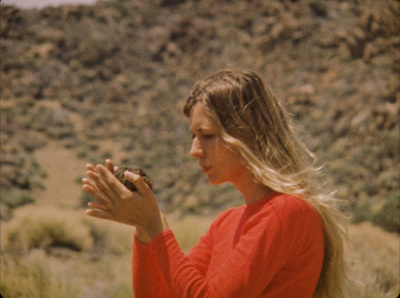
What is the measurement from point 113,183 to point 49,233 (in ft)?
24.8

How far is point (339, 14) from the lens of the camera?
81.3 ft

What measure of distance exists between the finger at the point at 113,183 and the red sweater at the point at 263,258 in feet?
0.75

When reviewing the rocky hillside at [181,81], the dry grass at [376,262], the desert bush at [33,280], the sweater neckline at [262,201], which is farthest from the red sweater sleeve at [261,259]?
the rocky hillside at [181,81]

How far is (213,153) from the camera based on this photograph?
1839 millimetres

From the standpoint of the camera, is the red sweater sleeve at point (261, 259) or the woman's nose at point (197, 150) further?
the woman's nose at point (197, 150)

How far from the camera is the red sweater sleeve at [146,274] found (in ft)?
6.47

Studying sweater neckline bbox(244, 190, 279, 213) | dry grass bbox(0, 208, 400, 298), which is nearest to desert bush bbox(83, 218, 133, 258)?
dry grass bbox(0, 208, 400, 298)

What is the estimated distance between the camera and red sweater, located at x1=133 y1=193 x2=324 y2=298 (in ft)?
5.21

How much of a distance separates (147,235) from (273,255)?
0.59 metres

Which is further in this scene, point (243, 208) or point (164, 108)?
point (164, 108)

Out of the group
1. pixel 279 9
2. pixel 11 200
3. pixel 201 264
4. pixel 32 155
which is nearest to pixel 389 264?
pixel 201 264

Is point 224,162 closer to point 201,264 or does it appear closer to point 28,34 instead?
point 201,264

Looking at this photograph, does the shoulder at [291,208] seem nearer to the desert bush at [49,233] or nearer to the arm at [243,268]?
the arm at [243,268]

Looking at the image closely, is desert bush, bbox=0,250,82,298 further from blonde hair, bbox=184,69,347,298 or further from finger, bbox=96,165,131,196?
blonde hair, bbox=184,69,347,298
